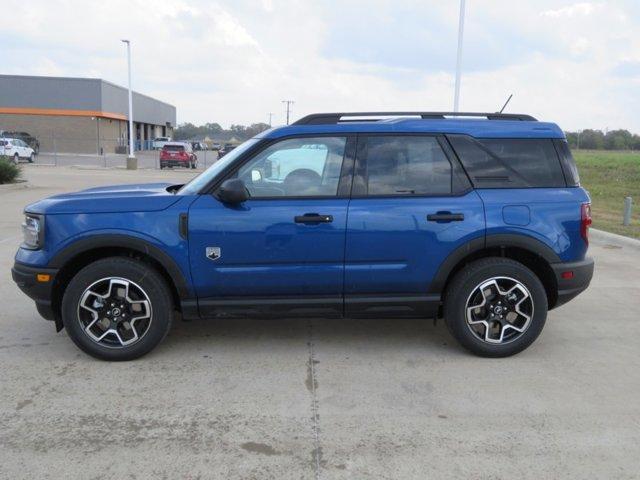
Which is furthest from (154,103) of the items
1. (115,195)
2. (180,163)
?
(115,195)

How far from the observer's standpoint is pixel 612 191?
23562mm

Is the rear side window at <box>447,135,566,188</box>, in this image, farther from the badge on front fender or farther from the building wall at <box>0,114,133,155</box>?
the building wall at <box>0,114,133,155</box>

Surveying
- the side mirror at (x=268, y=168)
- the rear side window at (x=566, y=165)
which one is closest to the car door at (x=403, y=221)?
the side mirror at (x=268, y=168)

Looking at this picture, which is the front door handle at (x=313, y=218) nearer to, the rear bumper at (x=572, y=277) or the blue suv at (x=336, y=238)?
the blue suv at (x=336, y=238)

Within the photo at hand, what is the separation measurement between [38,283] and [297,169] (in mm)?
2054

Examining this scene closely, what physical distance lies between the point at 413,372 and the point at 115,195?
260cm

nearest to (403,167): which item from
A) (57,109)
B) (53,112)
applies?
(53,112)

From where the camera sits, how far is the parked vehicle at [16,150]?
32688 millimetres

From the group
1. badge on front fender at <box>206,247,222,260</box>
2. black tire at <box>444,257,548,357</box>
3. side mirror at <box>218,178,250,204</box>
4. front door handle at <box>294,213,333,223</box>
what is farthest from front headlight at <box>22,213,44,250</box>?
black tire at <box>444,257,548,357</box>

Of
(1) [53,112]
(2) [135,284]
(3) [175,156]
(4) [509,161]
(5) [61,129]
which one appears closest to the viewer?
(2) [135,284]

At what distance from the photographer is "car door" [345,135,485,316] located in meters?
4.31

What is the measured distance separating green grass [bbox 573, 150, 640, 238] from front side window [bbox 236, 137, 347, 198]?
798cm

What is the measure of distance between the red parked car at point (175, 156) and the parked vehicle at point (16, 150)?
7.78m

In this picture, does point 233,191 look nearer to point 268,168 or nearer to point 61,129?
point 268,168
